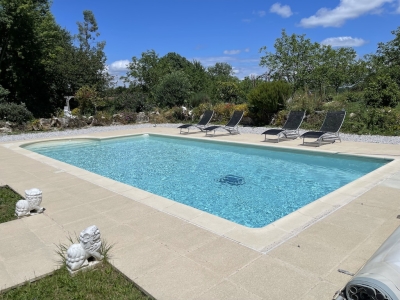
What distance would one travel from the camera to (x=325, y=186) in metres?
5.84

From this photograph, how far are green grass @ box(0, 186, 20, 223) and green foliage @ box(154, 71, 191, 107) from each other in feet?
43.7

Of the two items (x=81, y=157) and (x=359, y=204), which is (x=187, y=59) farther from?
(x=359, y=204)

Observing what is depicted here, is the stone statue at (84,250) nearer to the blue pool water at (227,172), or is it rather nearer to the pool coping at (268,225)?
the pool coping at (268,225)

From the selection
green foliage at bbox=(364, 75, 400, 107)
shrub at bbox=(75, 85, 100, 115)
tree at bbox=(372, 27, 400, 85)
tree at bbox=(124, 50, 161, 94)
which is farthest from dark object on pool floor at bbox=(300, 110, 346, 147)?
tree at bbox=(124, 50, 161, 94)

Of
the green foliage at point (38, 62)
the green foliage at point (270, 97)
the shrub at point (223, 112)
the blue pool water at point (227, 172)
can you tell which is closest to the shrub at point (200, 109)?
the shrub at point (223, 112)

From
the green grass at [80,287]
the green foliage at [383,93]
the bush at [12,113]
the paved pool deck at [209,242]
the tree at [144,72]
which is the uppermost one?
the tree at [144,72]

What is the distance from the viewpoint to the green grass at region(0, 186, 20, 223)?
3.88 metres

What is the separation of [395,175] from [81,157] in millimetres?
8125

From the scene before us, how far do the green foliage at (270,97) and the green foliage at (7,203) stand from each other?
10411 millimetres

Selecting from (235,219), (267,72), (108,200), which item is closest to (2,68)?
(267,72)

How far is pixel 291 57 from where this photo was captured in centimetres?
2027

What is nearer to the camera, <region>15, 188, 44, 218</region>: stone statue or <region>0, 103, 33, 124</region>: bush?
<region>15, 188, 44, 218</region>: stone statue

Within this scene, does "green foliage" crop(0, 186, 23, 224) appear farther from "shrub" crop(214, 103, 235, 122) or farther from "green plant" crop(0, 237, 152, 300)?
"shrub" crop(214, 103, 235, 122)

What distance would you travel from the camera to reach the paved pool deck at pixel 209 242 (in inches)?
93.6
